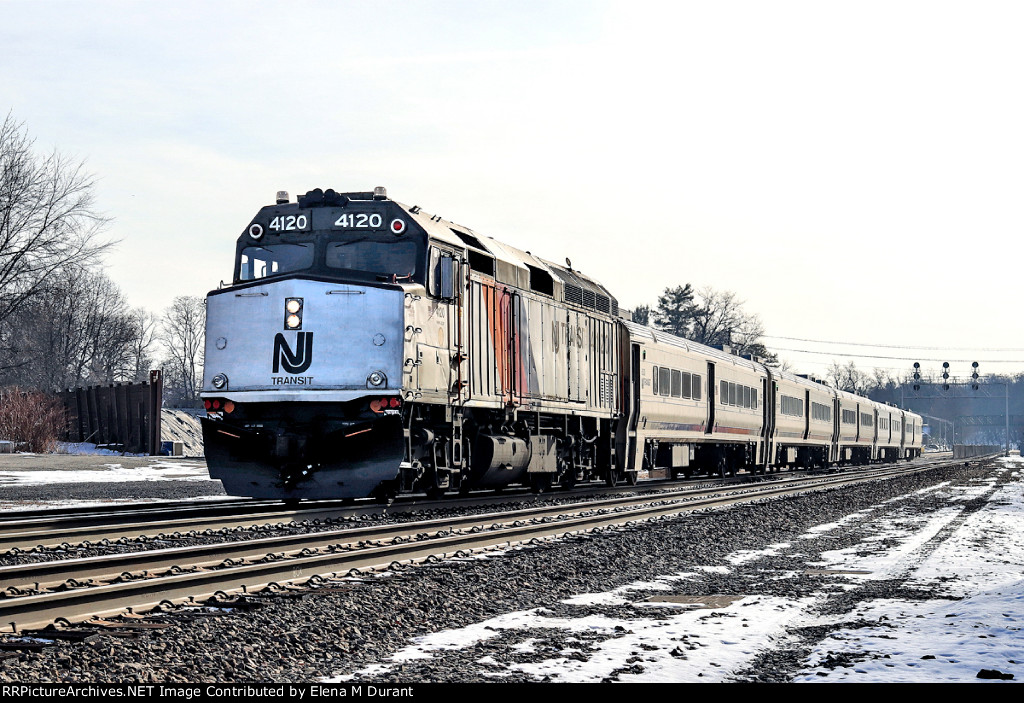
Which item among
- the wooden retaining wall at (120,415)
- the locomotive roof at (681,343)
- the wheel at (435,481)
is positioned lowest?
the wheel at (435,481)

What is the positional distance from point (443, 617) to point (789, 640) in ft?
7.56

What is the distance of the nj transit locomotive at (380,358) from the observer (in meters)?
14.2

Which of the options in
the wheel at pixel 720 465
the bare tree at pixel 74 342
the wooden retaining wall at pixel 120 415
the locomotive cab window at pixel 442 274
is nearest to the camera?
the locomotive cab window at pixel 442 274

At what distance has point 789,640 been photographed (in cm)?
677

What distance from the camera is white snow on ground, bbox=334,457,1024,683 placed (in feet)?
18.8

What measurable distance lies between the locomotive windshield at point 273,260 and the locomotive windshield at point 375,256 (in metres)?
0.39

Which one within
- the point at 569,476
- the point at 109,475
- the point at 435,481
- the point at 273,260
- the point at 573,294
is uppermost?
the point at 573,294

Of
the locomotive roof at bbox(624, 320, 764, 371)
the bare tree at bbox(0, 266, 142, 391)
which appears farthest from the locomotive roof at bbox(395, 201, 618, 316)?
the bare tree at bbox(0, 266, 142, 391)

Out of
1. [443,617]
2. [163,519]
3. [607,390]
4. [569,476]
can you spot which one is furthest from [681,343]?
[443,617]

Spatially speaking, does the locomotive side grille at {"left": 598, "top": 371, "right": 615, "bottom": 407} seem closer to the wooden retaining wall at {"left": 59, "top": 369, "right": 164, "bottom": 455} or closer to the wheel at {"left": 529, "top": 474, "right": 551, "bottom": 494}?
the wheel at {"left": 529, "top": 474, "right": 551, "bottom": 494}

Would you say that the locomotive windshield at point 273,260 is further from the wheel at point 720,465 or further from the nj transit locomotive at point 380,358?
the wheel at point 720,465

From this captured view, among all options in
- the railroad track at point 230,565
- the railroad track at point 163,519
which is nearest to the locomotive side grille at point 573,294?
the railroad track at point 163,519

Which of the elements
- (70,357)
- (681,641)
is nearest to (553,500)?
(681,641)

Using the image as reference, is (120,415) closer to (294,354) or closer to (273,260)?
(273,260)
